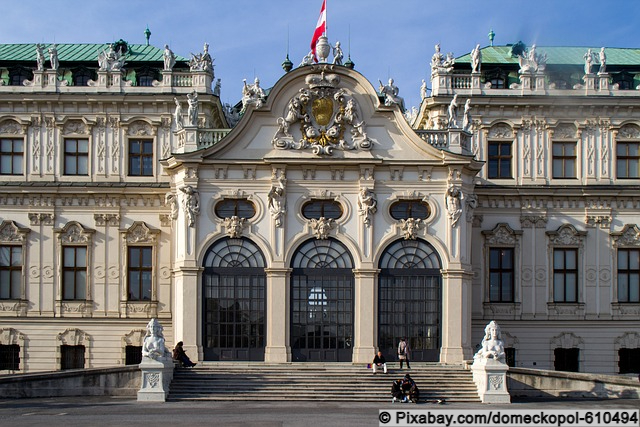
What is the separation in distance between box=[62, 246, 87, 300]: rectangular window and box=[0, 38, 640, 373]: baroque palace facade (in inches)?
2.7

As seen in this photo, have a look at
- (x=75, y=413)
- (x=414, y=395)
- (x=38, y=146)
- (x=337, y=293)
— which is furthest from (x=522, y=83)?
(x=75, y=413)

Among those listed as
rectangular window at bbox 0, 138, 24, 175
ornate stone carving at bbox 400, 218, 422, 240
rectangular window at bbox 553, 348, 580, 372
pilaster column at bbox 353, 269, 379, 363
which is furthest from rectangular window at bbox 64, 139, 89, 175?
rectangular window at bbox 553, 348, 580, 372

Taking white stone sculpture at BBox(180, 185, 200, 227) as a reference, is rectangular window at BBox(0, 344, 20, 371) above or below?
below

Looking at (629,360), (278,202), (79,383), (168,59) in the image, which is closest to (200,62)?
(168,59)

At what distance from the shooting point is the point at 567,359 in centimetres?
5066

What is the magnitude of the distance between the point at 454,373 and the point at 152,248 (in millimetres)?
16230

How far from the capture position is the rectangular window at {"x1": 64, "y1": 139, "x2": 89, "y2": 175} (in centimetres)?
5097

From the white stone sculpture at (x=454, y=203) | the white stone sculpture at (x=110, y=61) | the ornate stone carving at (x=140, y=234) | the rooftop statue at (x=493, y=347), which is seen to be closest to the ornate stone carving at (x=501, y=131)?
the white stone sculpture at (x=454, y=203)

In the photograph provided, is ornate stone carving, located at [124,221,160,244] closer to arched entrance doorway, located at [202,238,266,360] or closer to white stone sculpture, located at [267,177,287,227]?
arched entrance doorway, located at [202,238,266,360]

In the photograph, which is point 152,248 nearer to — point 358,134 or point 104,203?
point 104,203

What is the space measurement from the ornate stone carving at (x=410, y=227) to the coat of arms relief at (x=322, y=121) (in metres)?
3.66

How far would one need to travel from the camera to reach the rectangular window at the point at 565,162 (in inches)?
2032

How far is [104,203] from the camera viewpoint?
50.4 metres

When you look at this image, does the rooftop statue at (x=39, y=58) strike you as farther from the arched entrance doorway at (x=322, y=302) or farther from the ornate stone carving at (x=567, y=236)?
the ornate stone carving at (x=567, y=236)
